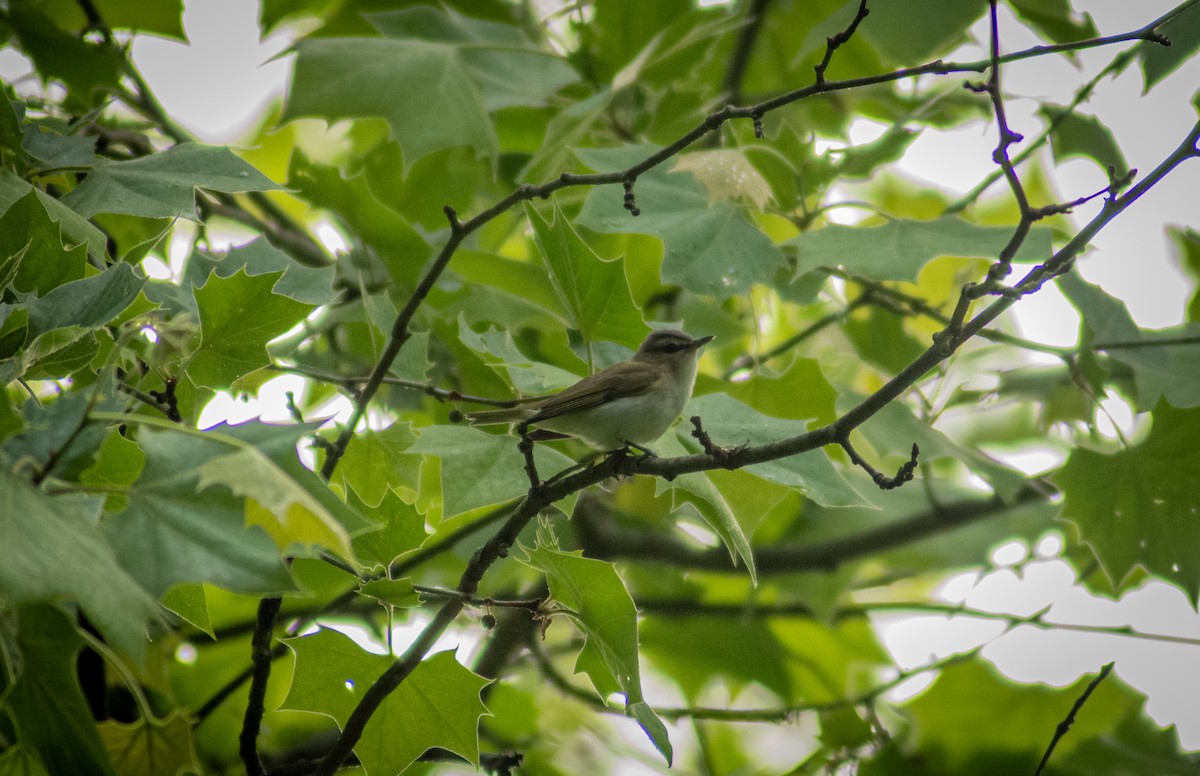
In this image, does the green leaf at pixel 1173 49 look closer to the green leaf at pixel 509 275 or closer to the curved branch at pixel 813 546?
the curved branch at pixel 813 546

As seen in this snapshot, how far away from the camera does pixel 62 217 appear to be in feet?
6.18

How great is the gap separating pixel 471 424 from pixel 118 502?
891 millimetres

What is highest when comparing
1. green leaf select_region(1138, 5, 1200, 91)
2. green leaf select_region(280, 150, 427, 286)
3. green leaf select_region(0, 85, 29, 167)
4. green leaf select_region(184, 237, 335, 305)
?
green leaf select_region(1138, 5, 1200, 91)

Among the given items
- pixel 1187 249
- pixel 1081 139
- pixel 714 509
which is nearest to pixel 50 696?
pixel 714 509

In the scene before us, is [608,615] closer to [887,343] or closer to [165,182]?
[165,182]

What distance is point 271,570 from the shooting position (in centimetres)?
121

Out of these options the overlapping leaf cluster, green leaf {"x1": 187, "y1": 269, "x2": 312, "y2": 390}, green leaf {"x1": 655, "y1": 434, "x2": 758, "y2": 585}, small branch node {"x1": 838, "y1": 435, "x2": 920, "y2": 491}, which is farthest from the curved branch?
small branch node {"x1": 838, "y1": 435, "x2": 920, "y2": 491}

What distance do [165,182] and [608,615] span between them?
4.20 ft

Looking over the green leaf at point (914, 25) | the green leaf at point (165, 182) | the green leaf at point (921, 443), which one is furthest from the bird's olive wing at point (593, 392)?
the green leaf at point (914, 25)

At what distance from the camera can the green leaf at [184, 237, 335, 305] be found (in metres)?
2.23

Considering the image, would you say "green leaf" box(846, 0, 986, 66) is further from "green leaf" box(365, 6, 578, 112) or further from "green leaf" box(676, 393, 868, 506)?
"green leaf" box(676, 393, 868, 506)

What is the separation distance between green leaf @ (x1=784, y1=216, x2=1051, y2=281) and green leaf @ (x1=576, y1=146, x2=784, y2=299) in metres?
0.12

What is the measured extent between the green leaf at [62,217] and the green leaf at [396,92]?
122cm

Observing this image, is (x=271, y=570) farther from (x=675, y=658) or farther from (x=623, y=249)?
(x=675, y=658)
